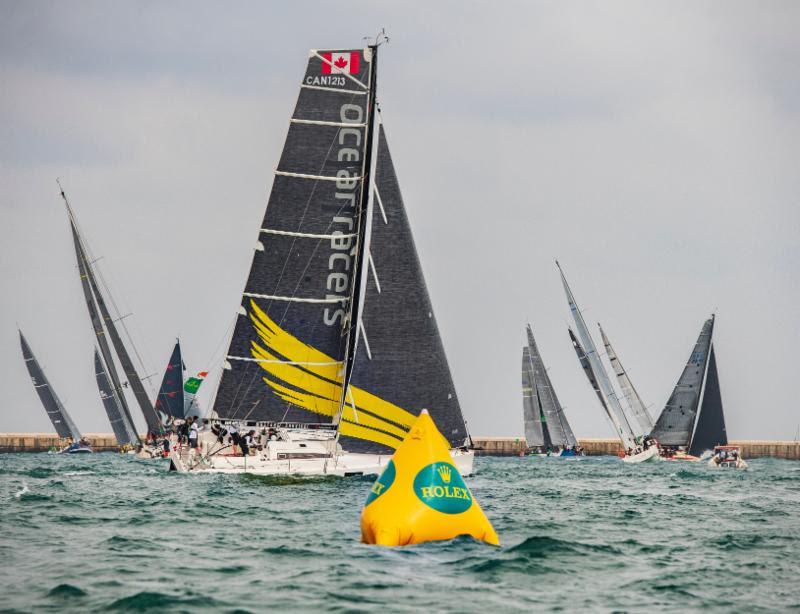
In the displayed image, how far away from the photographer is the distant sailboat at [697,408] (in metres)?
83.6

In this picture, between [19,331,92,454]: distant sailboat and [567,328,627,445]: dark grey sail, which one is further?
[19,331,92,454]: distant sailboat

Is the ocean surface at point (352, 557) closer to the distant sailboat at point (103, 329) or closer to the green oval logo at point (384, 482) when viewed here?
the green oval logo at point (384, 482)

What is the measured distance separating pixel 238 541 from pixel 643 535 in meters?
8.69

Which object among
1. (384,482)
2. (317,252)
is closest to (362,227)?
(317,252)

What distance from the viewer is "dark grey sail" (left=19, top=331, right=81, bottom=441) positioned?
325 feet

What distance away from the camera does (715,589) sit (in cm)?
1844

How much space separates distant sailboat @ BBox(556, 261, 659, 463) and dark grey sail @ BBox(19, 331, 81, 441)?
42171 millimetres

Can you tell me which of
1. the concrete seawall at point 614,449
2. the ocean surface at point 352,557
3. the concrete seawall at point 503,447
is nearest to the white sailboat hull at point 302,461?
the ocean surface at point 352,557

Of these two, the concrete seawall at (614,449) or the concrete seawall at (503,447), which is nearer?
the concrete seawall at (503,447)

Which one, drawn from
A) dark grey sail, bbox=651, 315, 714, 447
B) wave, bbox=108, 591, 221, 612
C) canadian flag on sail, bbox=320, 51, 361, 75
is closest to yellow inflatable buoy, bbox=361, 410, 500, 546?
wave, bbox=108, 591, 221, 612

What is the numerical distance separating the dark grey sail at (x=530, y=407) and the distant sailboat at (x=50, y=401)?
37.6 m

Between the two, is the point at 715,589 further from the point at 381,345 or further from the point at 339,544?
the point at 381,345

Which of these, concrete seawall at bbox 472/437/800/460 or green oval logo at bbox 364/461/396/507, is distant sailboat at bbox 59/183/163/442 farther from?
green oval logo at bbox 364/461/396/507

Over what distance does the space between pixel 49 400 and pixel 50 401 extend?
117 mm
